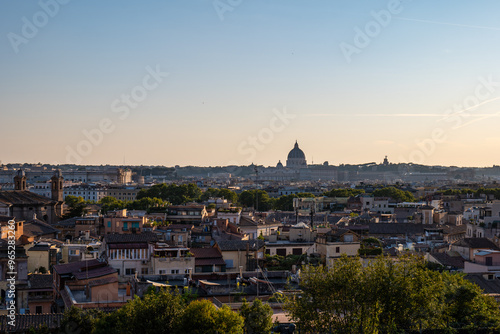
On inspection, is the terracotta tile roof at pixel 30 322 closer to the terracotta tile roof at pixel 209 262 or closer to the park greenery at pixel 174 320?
the park greenery at pixel 174 320

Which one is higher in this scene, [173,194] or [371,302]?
[173,194]

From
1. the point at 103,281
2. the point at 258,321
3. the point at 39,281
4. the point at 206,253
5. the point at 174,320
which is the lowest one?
the point at 39,281

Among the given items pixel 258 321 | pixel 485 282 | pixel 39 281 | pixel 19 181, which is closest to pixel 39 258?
pixel 39 281

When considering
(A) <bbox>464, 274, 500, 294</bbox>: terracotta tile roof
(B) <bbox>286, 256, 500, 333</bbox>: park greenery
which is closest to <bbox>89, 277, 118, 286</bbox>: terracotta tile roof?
(B) <bbox>286, 256, 500, 333</bbox>: park greenery

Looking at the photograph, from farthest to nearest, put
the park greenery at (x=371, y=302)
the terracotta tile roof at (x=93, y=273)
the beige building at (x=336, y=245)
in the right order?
1. the beige building at (x=336, y=245)
2. the terracotta tile roof at (x=93, y=273)
3. the park greenery at (x=371, y=302)

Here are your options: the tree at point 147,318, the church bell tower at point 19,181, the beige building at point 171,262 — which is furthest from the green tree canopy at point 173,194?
the tree at point 147,318

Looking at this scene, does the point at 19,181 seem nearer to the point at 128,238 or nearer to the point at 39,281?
the point at 128,238

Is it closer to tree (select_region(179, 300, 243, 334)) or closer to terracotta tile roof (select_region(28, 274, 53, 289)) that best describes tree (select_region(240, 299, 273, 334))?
tree (select_region(179, 300, 243, 334))
